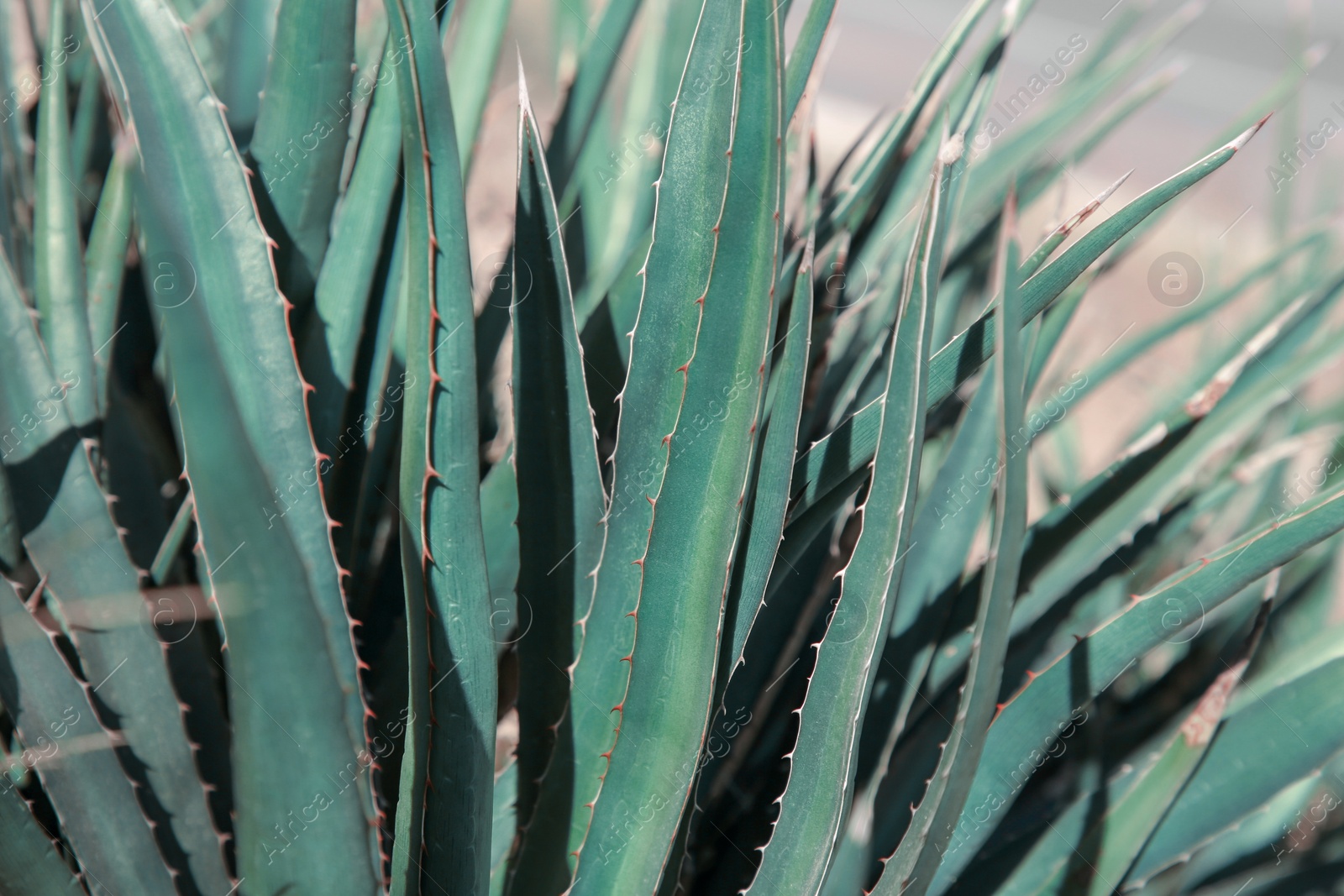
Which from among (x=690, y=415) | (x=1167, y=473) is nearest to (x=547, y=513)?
(x=690, y=415)

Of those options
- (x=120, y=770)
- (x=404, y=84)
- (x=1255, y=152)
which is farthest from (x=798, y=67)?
(x=1255, y=152)

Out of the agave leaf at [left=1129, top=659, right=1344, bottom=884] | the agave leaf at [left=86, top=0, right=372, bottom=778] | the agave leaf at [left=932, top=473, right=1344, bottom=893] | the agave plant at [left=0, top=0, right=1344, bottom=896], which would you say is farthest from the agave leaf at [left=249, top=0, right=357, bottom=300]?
the agave leaf at [left=1129, top=659, right=1344, bottom=884]

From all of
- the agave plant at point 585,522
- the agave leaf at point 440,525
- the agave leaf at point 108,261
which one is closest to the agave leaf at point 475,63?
the agave plant at point 585,522

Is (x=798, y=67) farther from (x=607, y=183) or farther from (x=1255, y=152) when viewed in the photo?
Answer: (x=1255, y=152)

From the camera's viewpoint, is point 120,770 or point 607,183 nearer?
point 120,770

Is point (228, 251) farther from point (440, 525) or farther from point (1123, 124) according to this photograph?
point (1123, 124)

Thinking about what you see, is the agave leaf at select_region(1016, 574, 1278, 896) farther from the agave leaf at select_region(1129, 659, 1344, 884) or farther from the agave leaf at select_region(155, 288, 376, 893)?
the agave leaf at select_region(155, 288, 376, 893)
